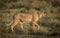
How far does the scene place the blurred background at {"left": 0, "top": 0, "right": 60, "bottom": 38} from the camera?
4781mm

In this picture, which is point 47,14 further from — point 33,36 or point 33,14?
point 33,36

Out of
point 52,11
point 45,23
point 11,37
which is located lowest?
point 11,37

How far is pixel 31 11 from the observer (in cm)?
491

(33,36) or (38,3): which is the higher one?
(38,3)

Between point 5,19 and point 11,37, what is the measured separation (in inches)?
21.5

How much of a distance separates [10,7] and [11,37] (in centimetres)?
84

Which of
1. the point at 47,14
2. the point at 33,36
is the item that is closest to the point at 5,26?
the point at 33,36

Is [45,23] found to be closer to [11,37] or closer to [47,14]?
[47,14]

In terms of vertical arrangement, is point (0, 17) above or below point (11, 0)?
below

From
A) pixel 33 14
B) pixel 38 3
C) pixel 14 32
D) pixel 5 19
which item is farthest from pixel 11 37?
pixel 38 3

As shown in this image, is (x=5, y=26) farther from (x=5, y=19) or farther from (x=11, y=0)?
(x=11, y=0)

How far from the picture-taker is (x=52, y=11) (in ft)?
15.9

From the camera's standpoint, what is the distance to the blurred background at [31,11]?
4.78 meters

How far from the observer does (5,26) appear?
16.2 feet
